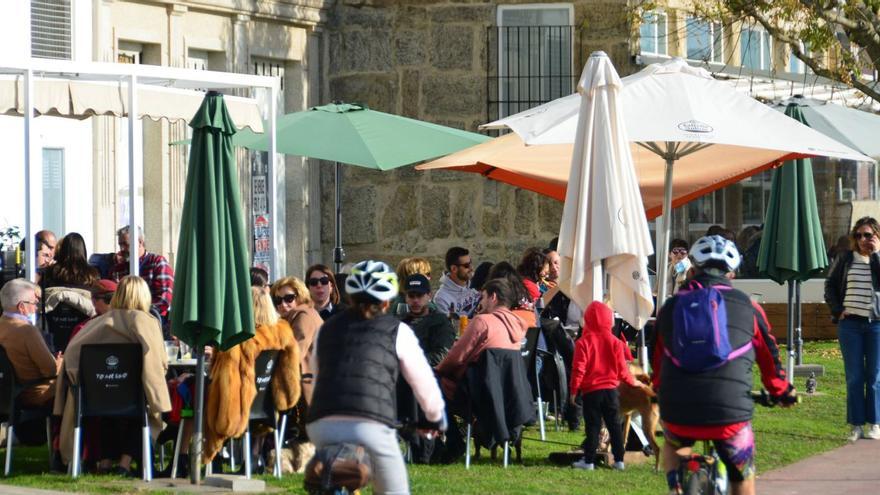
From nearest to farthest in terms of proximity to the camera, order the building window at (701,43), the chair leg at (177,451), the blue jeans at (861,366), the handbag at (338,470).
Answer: the handbag at (338,470) < the chair leg at (177,451) < the blue jeans at (861,366) < the building window at (701,43)

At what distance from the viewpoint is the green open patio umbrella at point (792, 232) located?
16.1 meters

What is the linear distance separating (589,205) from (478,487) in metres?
2.31

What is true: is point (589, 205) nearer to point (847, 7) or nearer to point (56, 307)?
point (56, 307)

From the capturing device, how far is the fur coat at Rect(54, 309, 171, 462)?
435 inches

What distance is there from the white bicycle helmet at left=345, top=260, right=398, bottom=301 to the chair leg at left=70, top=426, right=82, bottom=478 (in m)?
3.82

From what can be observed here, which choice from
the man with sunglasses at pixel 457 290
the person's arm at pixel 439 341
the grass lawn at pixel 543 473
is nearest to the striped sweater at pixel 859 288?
the grass lawn at pixel 543 473

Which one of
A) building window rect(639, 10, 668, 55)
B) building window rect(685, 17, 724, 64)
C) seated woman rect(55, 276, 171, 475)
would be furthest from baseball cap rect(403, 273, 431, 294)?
building window rect(685, 17, 724, 64)

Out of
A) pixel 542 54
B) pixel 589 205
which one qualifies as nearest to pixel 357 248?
pixel 542 54

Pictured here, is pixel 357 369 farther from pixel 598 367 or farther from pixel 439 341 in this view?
pixel 439 341

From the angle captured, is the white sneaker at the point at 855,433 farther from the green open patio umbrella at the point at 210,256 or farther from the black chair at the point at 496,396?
the green open patio umbrella at the point at 210,256

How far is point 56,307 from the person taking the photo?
13.1 m

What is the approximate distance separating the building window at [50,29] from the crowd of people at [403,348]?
A: 360 cm

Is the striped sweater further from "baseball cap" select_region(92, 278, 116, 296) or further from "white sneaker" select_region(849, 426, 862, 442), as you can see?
"baseball cap" select_region(92, 278, 116, 296)

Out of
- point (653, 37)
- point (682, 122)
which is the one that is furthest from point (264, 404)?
point (653, 37)
